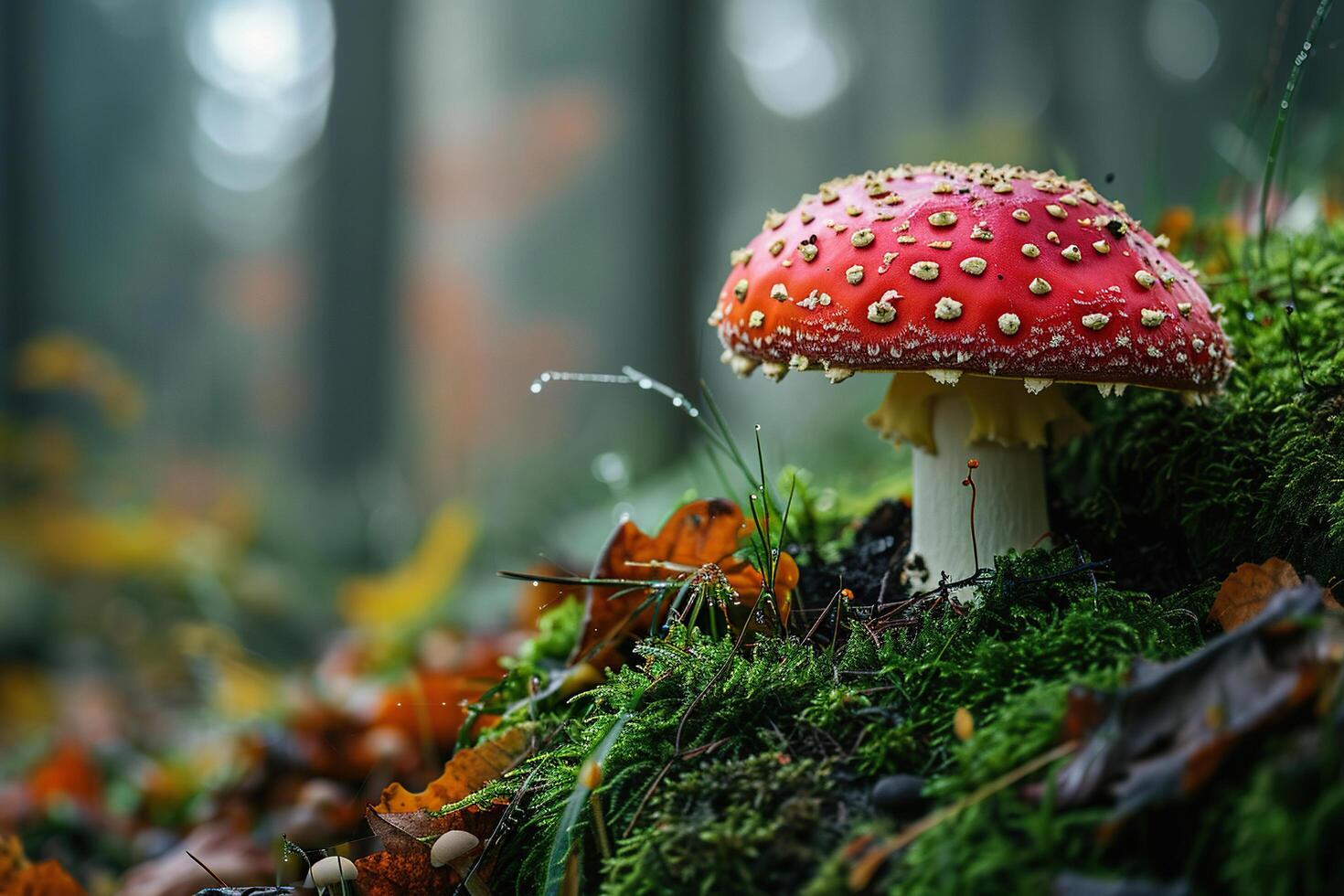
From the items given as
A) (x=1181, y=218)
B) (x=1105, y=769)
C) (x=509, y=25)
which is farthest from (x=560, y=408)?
(x=1105, y=769)

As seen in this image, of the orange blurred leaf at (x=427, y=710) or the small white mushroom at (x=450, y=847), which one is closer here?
the small white mushroom at (x=450, y=847)

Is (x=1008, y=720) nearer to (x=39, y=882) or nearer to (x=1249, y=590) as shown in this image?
(x=1249, y=590)

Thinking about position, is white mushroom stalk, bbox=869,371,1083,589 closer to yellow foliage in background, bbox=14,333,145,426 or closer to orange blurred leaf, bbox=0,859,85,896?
orange blurred leaf, bbox=0,859,85,896

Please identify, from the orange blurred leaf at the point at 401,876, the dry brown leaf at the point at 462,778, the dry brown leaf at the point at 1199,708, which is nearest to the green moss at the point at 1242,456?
the dry brown leaf at the point at 1199,708

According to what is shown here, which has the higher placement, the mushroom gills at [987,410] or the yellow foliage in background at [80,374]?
the mushroom gills at [987,410]

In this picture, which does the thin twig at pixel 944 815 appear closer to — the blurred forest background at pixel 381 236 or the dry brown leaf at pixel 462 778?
the dry brown leaf at pixel 462 778

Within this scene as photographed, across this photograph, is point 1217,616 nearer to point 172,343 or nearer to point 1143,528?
point 1143,528

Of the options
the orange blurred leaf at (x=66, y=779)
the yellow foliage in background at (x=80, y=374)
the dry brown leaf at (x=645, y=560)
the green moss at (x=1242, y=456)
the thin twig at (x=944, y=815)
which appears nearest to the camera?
the thin twig at (x=944, y=815)

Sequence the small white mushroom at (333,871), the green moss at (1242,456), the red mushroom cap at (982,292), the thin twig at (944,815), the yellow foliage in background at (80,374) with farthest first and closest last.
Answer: the yellow foliage in background at (80,374)
the green moss at (1242,456)
the red mushroom cap at (982,292)
the small white mushroom at (333,871)
the thin twig at (944,815)
